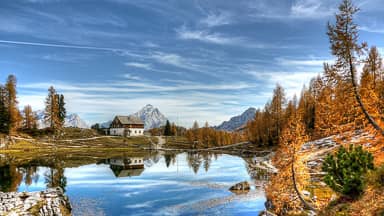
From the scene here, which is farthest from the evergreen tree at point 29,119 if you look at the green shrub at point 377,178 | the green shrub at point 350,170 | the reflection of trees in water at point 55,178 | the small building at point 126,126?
the green shrub at point 377,178

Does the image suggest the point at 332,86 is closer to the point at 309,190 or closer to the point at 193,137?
the point at 309,190

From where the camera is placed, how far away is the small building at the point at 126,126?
16885cm

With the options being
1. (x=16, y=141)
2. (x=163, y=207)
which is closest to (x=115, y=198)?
(x=163, y=207)

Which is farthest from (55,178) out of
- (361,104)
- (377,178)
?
(377,178)

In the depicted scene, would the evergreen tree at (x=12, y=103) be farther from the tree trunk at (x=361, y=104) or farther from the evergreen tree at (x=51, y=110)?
the tree trunk at (x=361, y=104)

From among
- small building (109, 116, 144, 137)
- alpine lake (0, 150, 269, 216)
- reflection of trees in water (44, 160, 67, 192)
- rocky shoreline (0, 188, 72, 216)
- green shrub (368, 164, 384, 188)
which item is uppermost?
small building (109, 116, 144, 137)

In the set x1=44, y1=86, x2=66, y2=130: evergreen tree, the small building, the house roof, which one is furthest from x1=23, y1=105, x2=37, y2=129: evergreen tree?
the house roof

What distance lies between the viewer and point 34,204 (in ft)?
81.5

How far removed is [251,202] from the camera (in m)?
35.0

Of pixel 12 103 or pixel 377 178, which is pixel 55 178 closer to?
pixel 377 178

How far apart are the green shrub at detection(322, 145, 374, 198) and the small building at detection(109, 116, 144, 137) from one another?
6046 inches

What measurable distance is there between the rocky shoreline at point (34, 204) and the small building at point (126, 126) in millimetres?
138783

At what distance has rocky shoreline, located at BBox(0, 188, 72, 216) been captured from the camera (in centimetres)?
2377

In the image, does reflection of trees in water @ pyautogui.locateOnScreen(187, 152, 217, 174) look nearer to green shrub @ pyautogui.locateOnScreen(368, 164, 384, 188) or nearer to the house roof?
green shrub @ pyautogui.locateOnScreen(368, 164, 384, 188)
